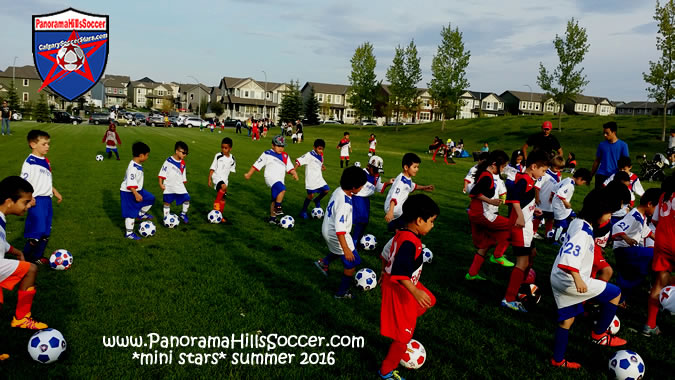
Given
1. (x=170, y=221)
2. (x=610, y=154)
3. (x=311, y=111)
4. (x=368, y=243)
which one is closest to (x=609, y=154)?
(x=610, y=154)

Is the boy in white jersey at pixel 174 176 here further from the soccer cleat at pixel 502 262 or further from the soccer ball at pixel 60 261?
the soccer cleat at pixel 502 262

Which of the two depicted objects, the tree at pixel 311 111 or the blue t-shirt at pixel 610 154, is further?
the tree at pixel 311 111

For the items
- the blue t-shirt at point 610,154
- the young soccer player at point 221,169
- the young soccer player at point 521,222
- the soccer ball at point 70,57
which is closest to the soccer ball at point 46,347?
the young soccer player at point 521,222

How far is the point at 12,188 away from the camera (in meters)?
4.49

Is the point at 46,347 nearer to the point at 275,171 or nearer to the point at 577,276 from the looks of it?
the point at 577,276

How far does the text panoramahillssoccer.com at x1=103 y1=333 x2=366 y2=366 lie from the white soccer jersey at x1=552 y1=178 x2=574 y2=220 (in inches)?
221

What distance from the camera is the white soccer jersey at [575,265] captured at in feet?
13.9

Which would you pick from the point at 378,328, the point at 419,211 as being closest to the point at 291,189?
the point at 378,328

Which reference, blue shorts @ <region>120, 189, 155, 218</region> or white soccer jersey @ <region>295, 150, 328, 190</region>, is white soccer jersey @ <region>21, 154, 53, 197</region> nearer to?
blue shorts @ <region>120, 189, 155, 218</region>

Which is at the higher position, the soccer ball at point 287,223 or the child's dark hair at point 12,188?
the child's dark hair at point 12,188

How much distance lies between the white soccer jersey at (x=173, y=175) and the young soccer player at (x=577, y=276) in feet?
25.4

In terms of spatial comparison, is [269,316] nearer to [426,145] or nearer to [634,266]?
[634,266]

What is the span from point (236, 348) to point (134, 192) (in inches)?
180

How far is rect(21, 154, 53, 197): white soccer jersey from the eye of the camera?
21.4ft
